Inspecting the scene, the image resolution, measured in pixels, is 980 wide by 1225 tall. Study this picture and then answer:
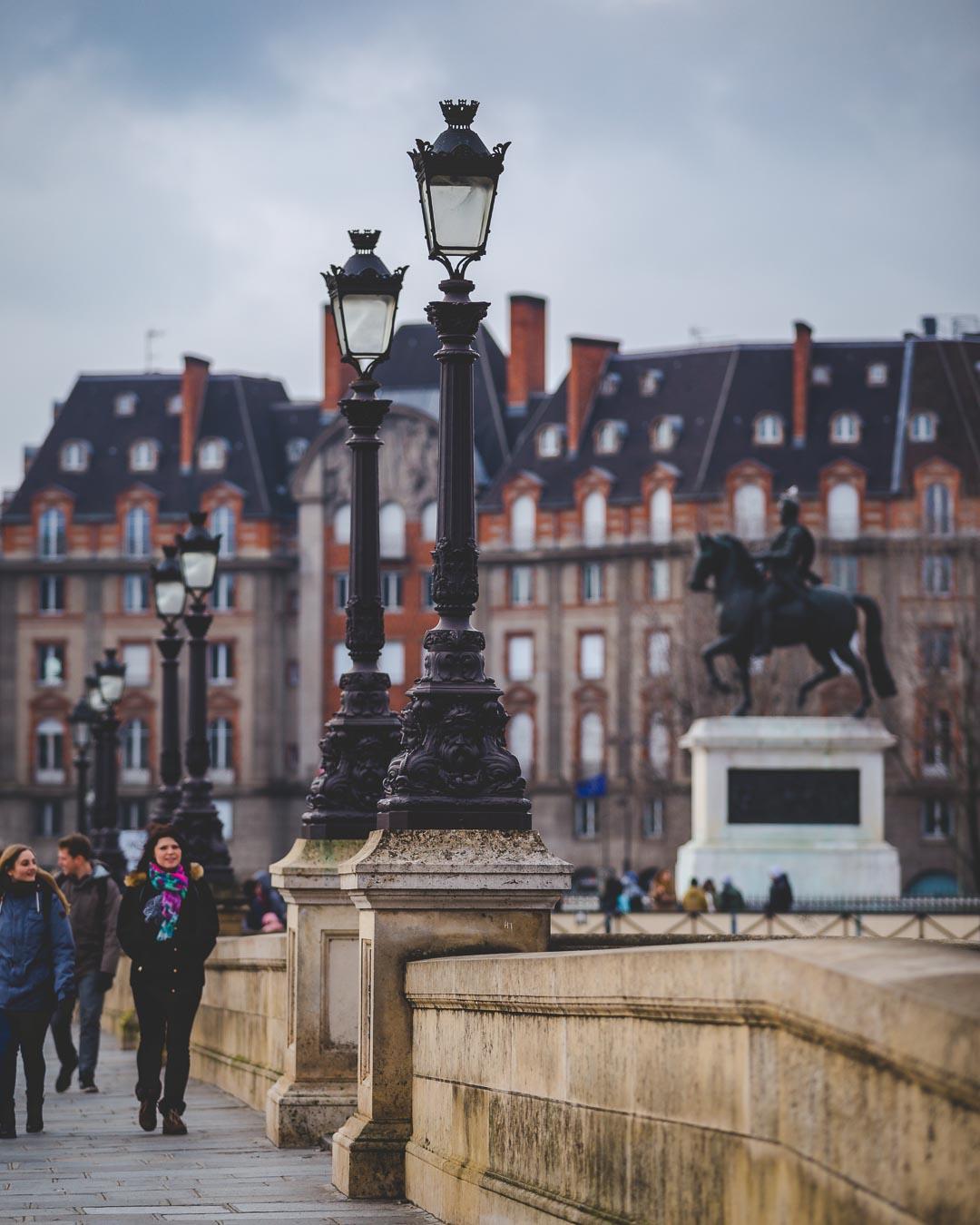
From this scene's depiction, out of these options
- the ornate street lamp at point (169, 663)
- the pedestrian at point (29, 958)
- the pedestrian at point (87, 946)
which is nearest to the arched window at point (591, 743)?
the ornate street lamp at point (169, 663)

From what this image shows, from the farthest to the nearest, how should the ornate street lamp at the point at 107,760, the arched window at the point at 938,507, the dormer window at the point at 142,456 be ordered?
1. the dormer window at the point at 142,456
2. the arched window at the point at 938,507
3. the ornate street lamp at the point at 107,760

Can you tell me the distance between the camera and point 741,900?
35.2 meters

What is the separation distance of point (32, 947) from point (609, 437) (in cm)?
7403

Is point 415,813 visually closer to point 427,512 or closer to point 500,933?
point 500,933

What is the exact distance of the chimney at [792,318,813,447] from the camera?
85500mm

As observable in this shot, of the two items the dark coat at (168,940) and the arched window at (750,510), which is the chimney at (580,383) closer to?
the arched window at (750,510)

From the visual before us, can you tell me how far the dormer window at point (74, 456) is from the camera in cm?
9681

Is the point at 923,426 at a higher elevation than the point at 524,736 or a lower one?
higher

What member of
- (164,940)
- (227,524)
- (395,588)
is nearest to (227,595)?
(227,524)

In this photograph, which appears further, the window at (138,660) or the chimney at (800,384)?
the window at (138,660)

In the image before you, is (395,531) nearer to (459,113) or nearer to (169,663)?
(169,663)

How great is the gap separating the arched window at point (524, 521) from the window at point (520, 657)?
3270 mm

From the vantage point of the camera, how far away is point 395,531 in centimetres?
9262

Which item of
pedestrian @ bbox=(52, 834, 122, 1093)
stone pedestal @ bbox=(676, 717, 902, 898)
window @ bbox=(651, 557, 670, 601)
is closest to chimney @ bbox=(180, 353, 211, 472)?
window @ bbox=(651, 557, 670, 601)
